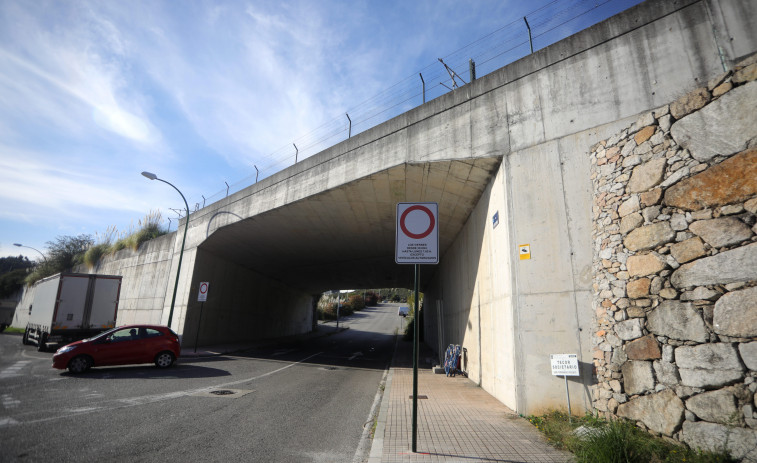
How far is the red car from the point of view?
31.8ft

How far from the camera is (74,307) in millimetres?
14930

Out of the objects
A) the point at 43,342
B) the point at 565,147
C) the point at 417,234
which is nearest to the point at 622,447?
the point at 417,234

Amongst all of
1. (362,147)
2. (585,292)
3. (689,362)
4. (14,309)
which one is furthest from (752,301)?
(14,309)

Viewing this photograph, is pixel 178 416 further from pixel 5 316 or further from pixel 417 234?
pixel 5 316

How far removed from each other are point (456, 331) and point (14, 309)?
138 ft

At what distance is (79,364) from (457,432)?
34.2 feet

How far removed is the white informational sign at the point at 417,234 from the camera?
193 inches

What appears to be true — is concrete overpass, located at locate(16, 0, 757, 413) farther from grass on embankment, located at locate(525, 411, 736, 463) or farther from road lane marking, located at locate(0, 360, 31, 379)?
road lane marking, located at locate(0, 360, 31, 379)

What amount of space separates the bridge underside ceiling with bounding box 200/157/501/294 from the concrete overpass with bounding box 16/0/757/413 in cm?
9

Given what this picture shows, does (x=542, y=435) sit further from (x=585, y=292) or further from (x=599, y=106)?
(x=599, y=106)

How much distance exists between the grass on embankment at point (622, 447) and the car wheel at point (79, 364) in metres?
11.7

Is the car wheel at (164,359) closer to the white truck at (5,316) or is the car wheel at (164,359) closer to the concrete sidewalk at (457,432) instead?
the concrete sidewalk at (457,432)

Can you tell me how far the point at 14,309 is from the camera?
33125 mm

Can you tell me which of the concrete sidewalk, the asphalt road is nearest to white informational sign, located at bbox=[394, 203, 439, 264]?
the concrete sidewalk
